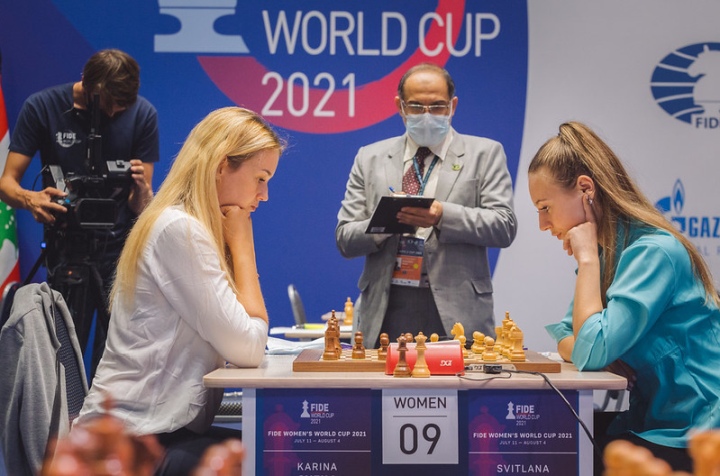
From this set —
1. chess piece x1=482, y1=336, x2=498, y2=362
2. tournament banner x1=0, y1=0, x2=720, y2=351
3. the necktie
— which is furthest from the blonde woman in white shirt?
tournament banner x1=0, y1=0, x2=720, y2=351

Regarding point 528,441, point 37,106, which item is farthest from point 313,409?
point 37,106

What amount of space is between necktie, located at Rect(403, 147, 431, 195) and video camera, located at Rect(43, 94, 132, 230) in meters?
1.28

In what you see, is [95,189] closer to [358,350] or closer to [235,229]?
[235,229]

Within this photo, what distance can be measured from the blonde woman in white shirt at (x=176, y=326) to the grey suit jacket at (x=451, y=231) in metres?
1.41

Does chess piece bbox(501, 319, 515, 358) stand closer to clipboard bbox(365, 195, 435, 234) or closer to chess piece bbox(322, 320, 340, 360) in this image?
chess piece bbox(322, 320, 340, 360)

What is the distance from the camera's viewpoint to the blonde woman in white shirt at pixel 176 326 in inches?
86.0

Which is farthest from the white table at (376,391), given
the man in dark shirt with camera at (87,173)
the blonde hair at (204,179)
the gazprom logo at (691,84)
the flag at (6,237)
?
the gazprom logo at (691,84)

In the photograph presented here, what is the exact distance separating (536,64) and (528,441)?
4.62 m

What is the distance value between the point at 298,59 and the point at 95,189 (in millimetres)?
2709

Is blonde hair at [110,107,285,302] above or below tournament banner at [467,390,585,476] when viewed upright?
above

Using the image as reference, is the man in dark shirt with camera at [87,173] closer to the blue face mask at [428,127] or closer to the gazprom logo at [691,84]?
the blue face mask at [428,127]

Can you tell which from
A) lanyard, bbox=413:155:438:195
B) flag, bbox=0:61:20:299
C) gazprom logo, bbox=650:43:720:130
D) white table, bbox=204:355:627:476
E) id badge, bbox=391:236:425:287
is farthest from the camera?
gazprom logo, bbox=650:43:720:130

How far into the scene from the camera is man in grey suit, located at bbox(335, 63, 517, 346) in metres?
3.68

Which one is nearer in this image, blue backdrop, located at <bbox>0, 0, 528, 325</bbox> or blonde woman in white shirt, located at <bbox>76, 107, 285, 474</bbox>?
blonde woman in white shirt, located at <bbox>76, 107, 285, 474</bbox>
